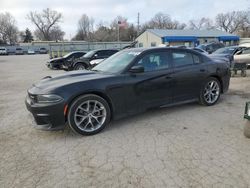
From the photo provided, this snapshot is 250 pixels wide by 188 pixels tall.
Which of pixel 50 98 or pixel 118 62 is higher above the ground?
pixel 118 62

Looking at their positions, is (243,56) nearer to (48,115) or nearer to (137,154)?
(137,154)

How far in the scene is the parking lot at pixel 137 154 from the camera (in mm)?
2688

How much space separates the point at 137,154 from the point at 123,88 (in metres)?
1.35

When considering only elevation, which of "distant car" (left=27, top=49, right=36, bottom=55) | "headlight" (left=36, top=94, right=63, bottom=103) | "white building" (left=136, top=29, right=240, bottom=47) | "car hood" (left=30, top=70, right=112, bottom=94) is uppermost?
"white building" (left=136, top=29, right=240, bottom=47)

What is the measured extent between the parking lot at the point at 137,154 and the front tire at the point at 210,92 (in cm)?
53

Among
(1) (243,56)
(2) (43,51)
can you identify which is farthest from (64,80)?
(2) (43,51)

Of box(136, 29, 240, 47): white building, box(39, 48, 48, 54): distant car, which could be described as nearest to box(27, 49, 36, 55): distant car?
box(39, 48, 48, 54): distant car

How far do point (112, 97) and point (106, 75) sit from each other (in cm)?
46

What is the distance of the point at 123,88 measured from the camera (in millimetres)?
4141

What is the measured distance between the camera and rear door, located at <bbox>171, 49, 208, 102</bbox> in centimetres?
484

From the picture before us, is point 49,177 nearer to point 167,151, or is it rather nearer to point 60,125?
point 60,125

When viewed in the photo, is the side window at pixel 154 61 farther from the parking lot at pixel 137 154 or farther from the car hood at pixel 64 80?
the parking lot at pixel 137 154

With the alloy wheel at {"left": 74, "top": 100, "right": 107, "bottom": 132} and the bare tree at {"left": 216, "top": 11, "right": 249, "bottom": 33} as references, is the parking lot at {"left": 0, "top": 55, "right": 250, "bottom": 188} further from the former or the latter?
the bare tree at {"left": 216, "top": 11, "right": 249, "bottom": 33}

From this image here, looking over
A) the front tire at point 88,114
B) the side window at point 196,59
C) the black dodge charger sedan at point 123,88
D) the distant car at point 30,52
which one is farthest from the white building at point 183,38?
the front tire at point 88,114
